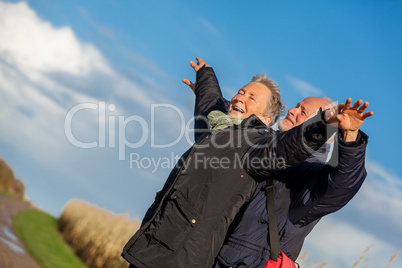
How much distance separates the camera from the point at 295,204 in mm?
2721

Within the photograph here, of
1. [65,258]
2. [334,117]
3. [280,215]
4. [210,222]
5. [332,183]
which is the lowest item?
[65,258]

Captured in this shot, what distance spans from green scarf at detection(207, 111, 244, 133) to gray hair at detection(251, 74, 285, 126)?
32 cm

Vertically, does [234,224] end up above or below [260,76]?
below

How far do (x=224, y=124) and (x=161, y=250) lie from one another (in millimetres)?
841

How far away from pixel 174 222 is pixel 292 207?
0.66m

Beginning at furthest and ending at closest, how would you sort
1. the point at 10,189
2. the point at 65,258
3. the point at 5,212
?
the point at 10,189 → the point at 5,212 → the point at 65,258

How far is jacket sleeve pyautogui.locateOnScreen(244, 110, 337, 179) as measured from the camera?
241cm

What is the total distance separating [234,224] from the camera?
2840 millimetres

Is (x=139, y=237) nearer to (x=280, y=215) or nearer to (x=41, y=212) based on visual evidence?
(x=280, y=215)

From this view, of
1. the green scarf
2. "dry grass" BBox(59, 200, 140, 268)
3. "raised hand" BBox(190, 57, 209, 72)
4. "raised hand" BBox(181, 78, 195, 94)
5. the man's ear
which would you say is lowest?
"dry grass" BBox(59, 200, 140, 268)

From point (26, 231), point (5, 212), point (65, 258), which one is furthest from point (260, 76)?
point (5, 212)

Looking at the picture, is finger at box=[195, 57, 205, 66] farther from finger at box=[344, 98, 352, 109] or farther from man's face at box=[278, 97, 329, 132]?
finger at box=[344, 98, 352, 109]

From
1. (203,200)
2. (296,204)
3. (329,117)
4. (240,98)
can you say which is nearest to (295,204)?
(296,204)

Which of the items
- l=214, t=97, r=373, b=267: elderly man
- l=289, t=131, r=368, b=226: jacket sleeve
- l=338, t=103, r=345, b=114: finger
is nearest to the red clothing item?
l=214, t=97, r=373, b=267: elderly man
